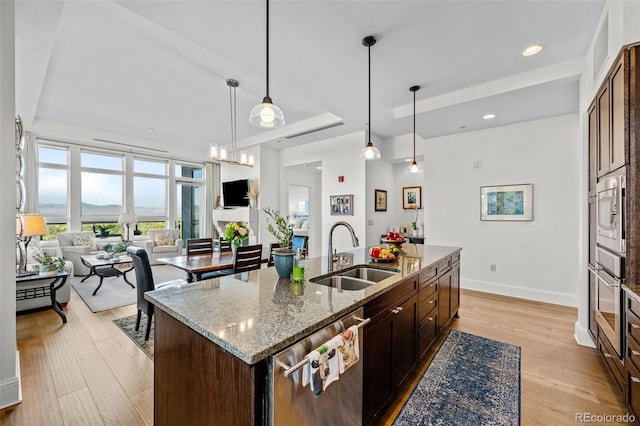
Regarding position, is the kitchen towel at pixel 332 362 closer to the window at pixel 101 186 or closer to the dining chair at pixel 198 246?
the dining chair at pixel 198 246

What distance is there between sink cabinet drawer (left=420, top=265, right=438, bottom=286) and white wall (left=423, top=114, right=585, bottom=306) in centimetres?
255

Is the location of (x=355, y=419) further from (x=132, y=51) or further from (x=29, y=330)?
(x=132, y=51)

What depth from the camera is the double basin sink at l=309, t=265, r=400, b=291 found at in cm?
203

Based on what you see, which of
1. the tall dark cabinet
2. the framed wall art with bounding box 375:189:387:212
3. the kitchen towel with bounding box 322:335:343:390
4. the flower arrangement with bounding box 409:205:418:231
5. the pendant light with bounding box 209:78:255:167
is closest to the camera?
the kitchen towel with bounding box 322:335:343:390

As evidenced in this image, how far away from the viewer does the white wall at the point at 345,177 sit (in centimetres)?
535

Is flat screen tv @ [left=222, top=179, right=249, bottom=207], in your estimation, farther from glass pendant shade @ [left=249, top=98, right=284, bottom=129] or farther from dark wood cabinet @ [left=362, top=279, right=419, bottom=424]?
dark wood cabinet @ [left=362, top=279, right=419, bottom=424]

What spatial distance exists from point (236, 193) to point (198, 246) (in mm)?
3056

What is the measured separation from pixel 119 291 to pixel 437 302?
188 inches

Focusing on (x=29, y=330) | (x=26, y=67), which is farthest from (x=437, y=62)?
(x=29, y=330)

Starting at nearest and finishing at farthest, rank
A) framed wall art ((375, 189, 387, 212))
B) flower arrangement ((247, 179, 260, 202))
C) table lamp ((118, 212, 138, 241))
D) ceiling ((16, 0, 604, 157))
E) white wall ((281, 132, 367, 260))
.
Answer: ceiling ((16, 0, 604, 157))
white wall ((281, 132, 367, 260))
framed wall art ((375, 189, 387, 212))
table lamp ((118, 212, 138, 241))
flower arrangement ((247, 179, 260, 202))

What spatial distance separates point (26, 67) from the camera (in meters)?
3.04

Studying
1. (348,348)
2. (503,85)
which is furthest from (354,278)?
(503,85)

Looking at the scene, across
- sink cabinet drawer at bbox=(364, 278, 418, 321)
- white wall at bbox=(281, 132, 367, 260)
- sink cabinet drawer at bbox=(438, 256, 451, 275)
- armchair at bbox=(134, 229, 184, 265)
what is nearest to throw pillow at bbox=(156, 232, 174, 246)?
armchair at bbox=(134, 229, 184, 265)

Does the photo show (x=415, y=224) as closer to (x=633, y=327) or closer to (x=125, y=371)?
(x=633, y=327)
